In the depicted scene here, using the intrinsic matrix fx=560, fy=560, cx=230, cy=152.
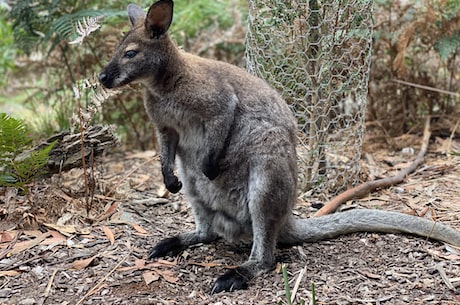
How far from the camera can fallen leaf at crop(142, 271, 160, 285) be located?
3.78 metres

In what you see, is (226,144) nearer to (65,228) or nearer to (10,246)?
(65,228)

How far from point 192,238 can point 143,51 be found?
1498 millimetres

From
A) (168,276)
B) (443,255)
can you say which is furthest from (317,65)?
(168,276)

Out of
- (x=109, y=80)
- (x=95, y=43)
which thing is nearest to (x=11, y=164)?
(x=109, y=80)

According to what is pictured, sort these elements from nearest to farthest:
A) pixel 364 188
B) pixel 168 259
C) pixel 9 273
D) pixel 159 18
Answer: pixel 9 273 < pixel 159 18 < pixel 168 259 < pixel 364 188

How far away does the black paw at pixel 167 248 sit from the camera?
4.16m

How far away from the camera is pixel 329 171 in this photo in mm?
5453

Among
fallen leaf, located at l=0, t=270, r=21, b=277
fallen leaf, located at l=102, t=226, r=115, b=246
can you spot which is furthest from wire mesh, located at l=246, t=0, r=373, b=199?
fallen leaf, located at l=0, t=270, r=21, b=277

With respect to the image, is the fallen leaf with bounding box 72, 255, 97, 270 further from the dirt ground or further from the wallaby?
the wallaby

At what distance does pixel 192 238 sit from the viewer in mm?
4391

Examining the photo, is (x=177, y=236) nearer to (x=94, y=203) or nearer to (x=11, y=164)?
(x=94, y=203)

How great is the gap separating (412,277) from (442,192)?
1538 mm

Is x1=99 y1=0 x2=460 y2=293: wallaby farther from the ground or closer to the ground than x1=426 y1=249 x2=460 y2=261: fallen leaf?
farther from the ground

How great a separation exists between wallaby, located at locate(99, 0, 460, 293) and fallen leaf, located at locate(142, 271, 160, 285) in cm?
27
